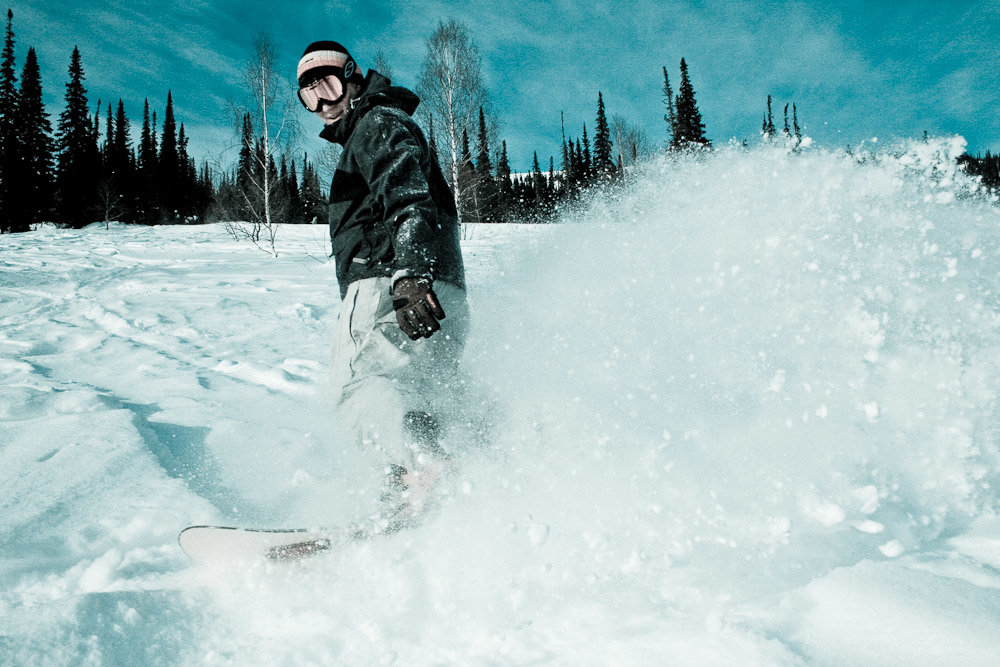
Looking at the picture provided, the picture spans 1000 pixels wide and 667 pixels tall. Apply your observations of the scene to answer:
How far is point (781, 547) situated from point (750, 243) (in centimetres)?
157

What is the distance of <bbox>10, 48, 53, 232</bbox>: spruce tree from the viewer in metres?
26.9

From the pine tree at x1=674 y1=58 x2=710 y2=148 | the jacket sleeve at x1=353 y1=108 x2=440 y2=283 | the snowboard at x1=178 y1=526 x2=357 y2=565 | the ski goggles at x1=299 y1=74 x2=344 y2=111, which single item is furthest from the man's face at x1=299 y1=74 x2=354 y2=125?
the pine tree at x1=674 y1=58 x2=710 y2=148

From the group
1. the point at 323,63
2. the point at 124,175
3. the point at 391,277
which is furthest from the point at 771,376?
the point at 124,175

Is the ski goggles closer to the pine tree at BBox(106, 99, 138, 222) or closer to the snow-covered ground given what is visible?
the snow-covered ground

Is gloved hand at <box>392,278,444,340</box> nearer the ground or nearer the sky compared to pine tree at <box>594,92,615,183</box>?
nearer the ground

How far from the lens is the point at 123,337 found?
3.67 metres

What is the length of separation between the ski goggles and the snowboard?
62.4 inches

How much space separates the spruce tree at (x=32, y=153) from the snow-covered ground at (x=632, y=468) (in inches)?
1308

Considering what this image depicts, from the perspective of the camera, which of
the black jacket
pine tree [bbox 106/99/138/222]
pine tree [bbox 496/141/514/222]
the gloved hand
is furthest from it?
pine tree [bbox 496/141/514/222]

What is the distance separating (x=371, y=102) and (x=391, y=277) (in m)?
0.64

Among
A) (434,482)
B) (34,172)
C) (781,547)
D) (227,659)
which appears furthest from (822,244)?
(34,172)

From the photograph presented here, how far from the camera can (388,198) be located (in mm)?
1675

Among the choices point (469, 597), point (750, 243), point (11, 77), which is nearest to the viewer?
point (469, 597)

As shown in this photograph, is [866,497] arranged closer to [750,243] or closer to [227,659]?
[750,243]
